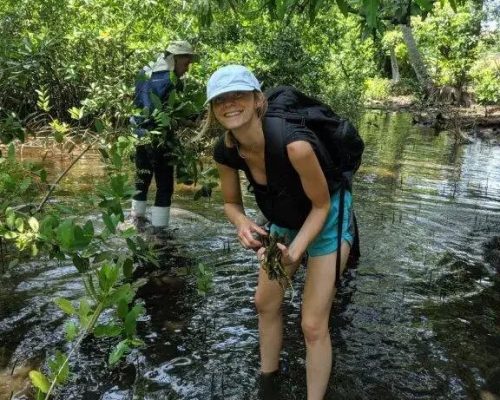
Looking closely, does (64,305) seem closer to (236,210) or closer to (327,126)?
(236,210)

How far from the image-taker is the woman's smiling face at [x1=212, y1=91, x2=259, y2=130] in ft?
8.59

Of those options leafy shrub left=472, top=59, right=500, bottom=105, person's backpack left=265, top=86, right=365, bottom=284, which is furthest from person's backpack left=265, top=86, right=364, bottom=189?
leafy shrub left=472, top=59, right=500, bottom=105

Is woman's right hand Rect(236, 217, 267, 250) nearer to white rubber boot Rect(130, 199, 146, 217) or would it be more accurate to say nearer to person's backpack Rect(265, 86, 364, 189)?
person's backpack Rect(265, 86, 364, 189)

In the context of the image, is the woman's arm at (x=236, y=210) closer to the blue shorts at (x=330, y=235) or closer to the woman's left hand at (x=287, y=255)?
the woman's left hand at (x=287, y=255)

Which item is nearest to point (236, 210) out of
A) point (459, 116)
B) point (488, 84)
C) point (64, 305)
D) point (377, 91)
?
point (64, 305)

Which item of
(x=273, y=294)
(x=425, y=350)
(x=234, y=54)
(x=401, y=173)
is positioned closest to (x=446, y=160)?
(x=401, y=173)

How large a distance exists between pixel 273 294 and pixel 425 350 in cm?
133

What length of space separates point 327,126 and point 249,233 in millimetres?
669

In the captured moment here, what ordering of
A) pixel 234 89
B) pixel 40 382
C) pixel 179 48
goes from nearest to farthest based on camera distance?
pixel 40 382, pixel 234 89, pixel 179 48

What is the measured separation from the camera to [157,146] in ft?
14.1

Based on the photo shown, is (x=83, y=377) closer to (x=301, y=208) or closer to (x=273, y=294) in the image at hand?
(x=273, y=294)

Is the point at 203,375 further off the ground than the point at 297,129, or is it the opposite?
the point at 297,129

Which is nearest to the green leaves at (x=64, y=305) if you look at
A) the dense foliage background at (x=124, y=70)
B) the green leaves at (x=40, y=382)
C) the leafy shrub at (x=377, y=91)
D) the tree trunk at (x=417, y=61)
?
the dense foliage background at (x=124, y=70)

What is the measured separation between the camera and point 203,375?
3.35 m
